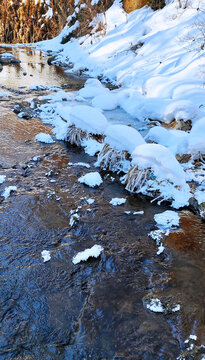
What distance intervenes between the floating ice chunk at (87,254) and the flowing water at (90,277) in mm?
60

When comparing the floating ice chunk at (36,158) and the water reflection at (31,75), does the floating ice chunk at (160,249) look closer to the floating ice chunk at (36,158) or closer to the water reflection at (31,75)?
the floating ice chunk at (36,158)

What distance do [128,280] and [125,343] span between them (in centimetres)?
69

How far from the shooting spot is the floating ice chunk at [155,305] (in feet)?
8.43

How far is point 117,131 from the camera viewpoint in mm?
5258

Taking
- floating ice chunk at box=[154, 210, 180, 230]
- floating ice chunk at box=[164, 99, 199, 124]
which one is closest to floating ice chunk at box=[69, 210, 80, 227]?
floating ice chunk at box=[154, 210, 180, 230]

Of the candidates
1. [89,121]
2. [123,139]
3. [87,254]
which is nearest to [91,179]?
[123,139]

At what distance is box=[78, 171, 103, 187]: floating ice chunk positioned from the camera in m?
4.76

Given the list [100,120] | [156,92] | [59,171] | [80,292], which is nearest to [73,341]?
[80,292]

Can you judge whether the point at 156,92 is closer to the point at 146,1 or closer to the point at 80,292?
the point at 80,292

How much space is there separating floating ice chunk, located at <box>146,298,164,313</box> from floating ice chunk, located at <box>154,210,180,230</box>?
127 centimetres

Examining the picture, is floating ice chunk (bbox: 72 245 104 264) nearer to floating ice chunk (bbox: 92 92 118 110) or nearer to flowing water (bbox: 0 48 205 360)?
flowing water (bbox: 0 48 205 360)

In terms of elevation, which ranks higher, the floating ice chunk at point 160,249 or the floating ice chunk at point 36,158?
the floating ice chunk at point 160,249

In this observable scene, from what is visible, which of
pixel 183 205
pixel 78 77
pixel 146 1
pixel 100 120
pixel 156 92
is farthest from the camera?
pixel 146 1

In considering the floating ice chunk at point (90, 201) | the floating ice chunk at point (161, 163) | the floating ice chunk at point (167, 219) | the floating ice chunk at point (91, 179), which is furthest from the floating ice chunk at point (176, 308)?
the floating ice chunk at point (91, 179)
